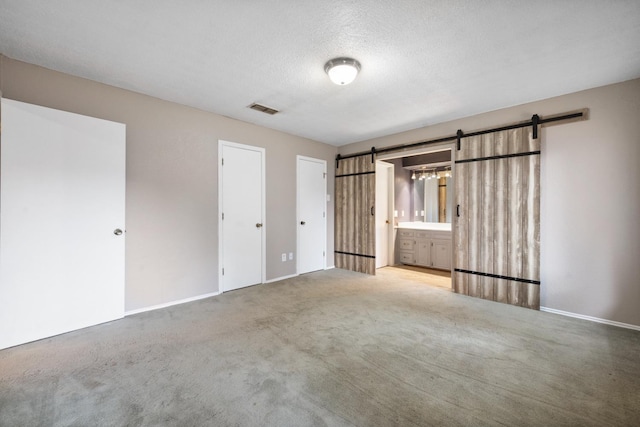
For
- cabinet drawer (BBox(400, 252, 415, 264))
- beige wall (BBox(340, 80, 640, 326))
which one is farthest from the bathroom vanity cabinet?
beige wall (BBox(340, 80, 640, 326))

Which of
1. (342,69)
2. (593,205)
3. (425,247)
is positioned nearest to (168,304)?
(342,69)

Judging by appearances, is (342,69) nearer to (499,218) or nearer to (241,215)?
(241,215)

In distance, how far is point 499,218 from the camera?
11.3 ft

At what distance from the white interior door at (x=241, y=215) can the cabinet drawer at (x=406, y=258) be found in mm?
3074

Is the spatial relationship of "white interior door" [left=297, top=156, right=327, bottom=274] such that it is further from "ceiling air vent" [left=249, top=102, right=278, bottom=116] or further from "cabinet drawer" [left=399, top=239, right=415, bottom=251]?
"cabinet drawer" [left=399, top=239, right=415, bottom=251]

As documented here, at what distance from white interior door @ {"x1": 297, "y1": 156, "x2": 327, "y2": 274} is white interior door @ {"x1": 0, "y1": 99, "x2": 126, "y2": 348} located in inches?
105

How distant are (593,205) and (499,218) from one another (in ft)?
2.83

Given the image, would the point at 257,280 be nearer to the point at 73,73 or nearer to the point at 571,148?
the point at 73,73

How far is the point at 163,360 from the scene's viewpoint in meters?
2.09

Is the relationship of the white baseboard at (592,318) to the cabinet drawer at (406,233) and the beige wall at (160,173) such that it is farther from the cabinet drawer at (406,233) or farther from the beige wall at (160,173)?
the beige wall at (160,173)

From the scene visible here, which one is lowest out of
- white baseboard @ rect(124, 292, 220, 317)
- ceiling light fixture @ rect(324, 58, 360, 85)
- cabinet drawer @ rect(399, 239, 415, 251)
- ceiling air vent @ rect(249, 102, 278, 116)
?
white baseboard @ rect(124, 292, 220, 317)

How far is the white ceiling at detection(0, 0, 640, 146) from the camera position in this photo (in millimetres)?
1784

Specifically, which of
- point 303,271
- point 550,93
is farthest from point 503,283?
point 303,271

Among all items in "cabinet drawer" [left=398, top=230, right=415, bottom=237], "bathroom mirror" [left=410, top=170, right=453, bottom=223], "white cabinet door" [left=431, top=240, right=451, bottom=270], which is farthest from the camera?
"bathroom mirror" [left=410, top=170, right=453, bottom=223]
